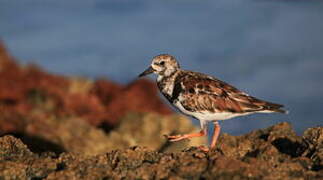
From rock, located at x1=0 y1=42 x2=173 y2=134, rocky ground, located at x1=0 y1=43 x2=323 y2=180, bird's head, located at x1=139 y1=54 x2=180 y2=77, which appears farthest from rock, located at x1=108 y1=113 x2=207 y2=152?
bird's head, located at x1=139 y1=54 x2=180 y2=77

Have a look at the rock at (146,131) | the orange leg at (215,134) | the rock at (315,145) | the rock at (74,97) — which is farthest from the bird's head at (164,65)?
the rock at (74,97)

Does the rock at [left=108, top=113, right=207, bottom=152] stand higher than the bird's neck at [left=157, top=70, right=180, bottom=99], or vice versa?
the bird's neck at [left=157, top=70, right=180, bottom=99]

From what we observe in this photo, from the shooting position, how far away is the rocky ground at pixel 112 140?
832 cm

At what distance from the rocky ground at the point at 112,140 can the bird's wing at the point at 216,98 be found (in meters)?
0.69

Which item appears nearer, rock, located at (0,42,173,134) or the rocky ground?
the rocky ground

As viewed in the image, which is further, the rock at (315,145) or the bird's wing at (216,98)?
the bird's wing at (216,98)

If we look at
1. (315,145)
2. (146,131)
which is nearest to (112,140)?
(146,131)

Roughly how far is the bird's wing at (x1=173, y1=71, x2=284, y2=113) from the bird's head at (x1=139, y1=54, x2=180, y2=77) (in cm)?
91

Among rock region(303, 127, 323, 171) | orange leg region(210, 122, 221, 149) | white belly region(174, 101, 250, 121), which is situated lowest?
rock region(303, 127, 323, 171)

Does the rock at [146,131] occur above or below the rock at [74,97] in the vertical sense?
below

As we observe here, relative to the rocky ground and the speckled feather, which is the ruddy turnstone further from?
the rocky ground

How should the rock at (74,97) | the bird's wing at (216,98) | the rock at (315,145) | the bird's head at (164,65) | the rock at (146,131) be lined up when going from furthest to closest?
the rock at (74,97) < the rock at (146,131) < the bird's head at (164,65) < the bird's wing at (216,98) < the rock at (315,145)

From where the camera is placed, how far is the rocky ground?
832 centimetres

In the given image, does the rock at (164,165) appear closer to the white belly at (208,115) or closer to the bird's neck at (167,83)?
the white belly at (208,115)
